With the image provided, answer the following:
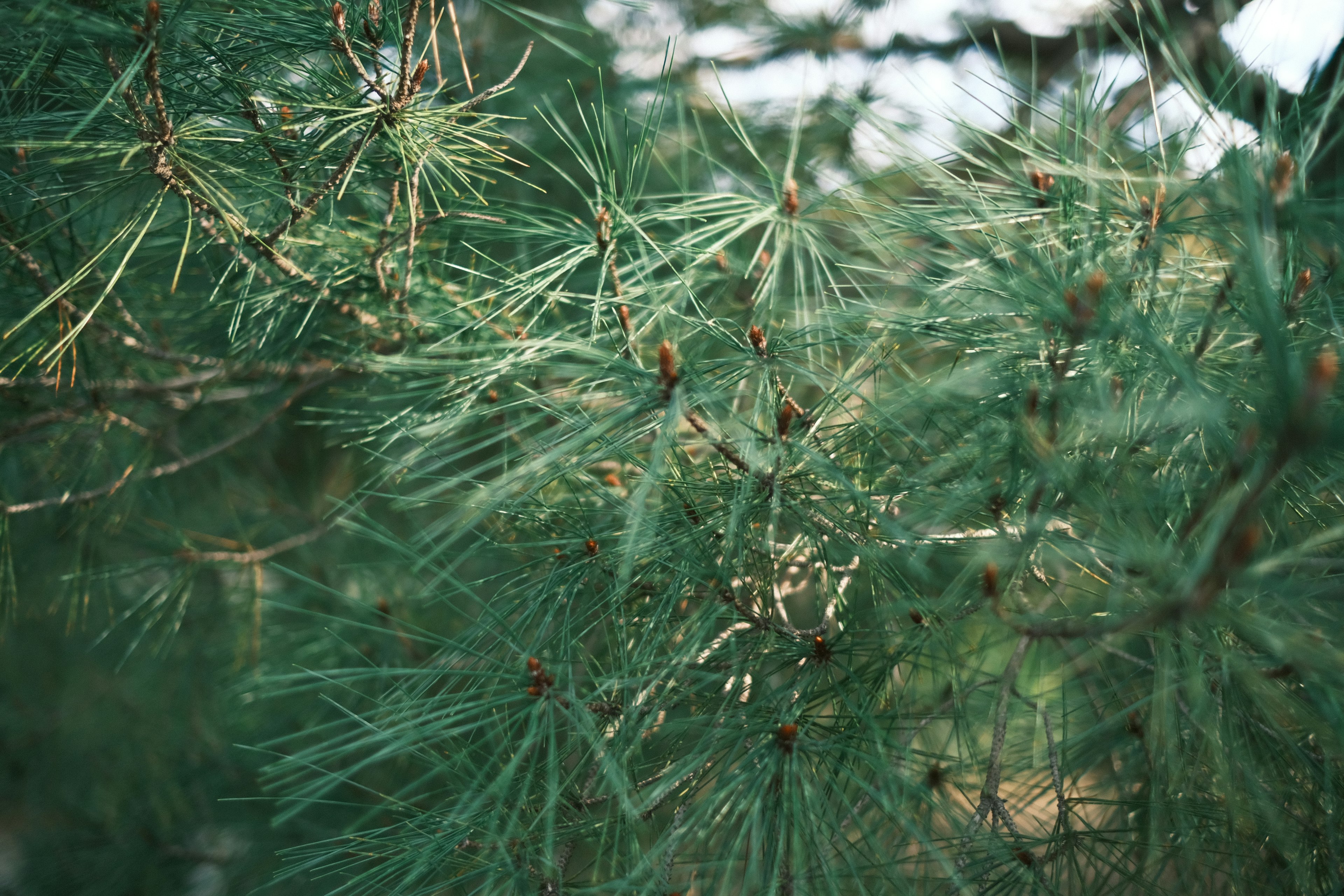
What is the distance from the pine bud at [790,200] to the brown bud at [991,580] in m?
0.28

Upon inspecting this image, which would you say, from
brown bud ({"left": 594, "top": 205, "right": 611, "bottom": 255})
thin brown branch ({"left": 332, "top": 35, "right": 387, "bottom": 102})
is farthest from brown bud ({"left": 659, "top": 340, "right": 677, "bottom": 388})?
thin brown branch ({"left": 332, "top": 35, "right": 387, "bottom": 102})

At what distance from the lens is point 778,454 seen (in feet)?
1.40

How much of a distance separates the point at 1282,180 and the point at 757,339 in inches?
10.3

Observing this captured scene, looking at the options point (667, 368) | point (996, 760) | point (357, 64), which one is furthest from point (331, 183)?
point (996, 760)

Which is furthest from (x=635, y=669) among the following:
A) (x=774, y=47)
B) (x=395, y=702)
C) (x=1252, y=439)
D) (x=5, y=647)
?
(x=5, y=647)

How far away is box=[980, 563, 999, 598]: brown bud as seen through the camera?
363 mm

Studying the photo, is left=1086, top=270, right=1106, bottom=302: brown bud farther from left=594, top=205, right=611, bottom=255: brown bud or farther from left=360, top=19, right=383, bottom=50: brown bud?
left=360, top=19, right=383, bottom=50: brown bud

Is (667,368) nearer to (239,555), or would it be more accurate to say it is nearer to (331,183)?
(331,183)

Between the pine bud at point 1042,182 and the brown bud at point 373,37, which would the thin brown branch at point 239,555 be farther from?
the pine bud at point 1042,182

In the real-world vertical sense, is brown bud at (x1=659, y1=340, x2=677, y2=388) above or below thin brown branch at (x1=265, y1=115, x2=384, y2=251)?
below

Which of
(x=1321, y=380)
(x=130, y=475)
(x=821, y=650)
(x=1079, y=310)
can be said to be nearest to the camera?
(x=1321, y=380)

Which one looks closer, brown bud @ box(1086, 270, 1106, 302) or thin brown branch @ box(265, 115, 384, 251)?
brown bud @ box(1086, 270, 1106, 302)

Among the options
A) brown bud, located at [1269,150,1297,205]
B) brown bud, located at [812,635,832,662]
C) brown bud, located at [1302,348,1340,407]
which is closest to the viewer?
brown bud, located at [1302,348,1340,407]

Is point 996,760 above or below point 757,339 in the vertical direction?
below
